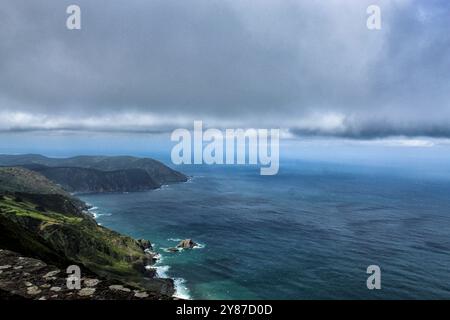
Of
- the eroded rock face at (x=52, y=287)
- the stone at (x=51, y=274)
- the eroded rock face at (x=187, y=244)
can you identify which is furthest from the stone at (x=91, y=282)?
the eroded rock face at (x=187, y=244)

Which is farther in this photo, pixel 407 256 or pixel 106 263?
pixel 407 256

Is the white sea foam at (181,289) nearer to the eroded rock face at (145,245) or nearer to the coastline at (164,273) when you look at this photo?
the coastline at (164,273)

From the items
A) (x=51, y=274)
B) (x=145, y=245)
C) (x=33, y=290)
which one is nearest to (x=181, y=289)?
(x=145, y=245)

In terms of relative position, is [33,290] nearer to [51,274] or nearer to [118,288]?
[51,274]

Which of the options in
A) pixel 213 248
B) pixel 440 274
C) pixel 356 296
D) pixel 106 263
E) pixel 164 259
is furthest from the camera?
pixel 213 248

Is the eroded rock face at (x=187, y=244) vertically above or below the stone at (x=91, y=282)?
below

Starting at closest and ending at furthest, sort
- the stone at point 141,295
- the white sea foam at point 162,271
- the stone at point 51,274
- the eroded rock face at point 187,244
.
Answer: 1. the stone at point 141,295
2. the stone at point 51,274
3. the white sea foam at point 162,271
4. the eroded rock face at point 187,244
